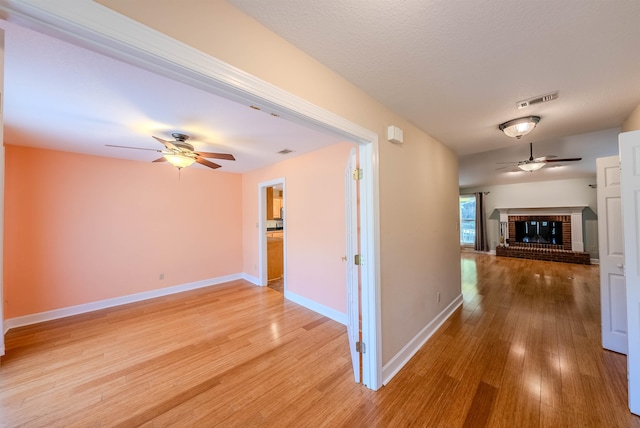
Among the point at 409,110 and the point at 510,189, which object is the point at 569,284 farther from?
the point at 409,110

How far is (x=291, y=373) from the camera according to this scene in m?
2.15

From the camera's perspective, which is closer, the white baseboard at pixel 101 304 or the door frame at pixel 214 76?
the door frame at pixel 214 76

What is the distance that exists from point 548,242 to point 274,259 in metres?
8.43

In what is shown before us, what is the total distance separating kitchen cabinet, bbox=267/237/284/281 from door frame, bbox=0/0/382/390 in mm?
3404

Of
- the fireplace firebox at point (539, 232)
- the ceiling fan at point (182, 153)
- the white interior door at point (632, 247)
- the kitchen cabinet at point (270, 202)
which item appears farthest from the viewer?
the fireplace firebox at point (539, 232)

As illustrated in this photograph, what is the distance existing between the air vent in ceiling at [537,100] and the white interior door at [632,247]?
1.85ft

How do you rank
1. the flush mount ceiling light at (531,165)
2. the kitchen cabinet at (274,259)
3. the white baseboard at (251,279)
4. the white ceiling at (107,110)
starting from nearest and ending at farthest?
the white ceiling at (107,110), the flush mount ceiling light at (531,165), the white baseboard at (251,279), the kitchen cabinet at (274,259)

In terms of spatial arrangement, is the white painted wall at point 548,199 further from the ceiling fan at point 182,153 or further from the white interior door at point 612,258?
the ceiling fan at point 182,153

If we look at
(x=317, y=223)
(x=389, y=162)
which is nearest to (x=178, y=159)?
(x=317, y=223)

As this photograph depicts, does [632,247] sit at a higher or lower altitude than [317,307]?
higher

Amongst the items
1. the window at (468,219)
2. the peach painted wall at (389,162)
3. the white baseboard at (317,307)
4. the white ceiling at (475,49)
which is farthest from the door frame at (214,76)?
the window at (468,219)

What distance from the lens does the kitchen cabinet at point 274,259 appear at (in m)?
5.05

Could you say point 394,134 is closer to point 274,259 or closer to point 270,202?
point 274,259

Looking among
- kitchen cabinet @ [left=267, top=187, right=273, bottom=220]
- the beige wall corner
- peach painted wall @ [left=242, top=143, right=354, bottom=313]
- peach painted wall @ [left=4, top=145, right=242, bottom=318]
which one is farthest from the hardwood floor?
kitchen cabinet @ [left=267, top=187, right=273, bottom=220]
